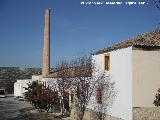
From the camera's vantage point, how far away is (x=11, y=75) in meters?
96.1

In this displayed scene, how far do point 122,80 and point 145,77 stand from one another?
1.76 m

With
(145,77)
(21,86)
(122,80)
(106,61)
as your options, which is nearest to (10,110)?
(106,61)

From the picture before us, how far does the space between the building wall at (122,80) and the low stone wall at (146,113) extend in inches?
14.1

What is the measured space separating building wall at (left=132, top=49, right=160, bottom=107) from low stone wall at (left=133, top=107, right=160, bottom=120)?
27 cm

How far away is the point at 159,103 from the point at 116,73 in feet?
12.9

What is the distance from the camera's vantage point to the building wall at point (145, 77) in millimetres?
19141

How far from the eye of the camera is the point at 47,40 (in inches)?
→ 2062

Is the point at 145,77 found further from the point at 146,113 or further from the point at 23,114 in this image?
the point at 23,114

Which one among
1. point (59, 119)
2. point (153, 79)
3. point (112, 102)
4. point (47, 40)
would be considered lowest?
point (59, 119)

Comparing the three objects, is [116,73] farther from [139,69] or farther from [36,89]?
[36,89]

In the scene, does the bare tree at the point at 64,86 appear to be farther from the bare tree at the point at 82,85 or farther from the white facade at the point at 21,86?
the white facade at the point at 21,86

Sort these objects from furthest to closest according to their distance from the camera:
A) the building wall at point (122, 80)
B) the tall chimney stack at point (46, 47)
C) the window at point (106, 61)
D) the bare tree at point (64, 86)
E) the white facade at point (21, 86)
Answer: the white facade at point (21, 86), the tall chimney stack at point (46, 47), the bare tree at point (64, 86), the window at point (106, 61), the building wall at point (122, 80)

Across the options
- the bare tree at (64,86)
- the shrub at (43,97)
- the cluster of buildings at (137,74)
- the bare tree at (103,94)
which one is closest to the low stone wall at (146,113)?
the cluster of buildings at (137,74)

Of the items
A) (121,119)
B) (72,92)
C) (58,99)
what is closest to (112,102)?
(121,119)
